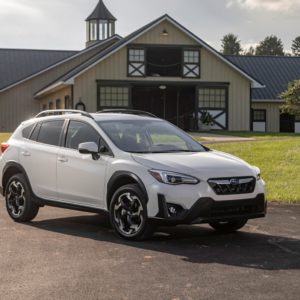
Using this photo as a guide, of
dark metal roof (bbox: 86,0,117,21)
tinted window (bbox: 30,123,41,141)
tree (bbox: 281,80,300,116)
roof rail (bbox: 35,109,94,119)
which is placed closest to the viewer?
roof rail (bbox: 35,109,94,119)

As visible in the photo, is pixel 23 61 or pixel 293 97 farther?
pixel 23 61

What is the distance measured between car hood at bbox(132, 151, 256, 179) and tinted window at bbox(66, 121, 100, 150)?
968mm

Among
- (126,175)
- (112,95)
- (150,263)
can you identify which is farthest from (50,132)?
(112,95)

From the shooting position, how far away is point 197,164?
869 centimetres

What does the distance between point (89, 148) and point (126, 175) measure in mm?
771

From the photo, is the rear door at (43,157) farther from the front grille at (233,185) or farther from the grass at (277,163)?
the grass at (277,163)

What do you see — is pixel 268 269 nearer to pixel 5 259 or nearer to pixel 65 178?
pixel 5 259

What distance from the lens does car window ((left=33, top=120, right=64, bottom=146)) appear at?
34.2 ft

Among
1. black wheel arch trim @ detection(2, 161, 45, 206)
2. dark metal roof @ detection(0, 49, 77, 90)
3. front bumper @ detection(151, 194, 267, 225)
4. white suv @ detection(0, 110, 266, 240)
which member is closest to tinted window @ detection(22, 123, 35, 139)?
white suv @ detection(0, 110, 266, 240)

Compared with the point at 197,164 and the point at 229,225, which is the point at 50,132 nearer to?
the point at 197,164

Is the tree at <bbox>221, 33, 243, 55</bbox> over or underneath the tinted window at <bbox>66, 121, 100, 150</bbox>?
over

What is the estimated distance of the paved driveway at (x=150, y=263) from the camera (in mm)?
6309

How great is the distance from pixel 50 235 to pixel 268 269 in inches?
133

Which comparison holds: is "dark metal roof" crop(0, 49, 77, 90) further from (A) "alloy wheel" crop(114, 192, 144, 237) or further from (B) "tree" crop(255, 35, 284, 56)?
(B) "tree" crop(255, 35, 284, 56)
